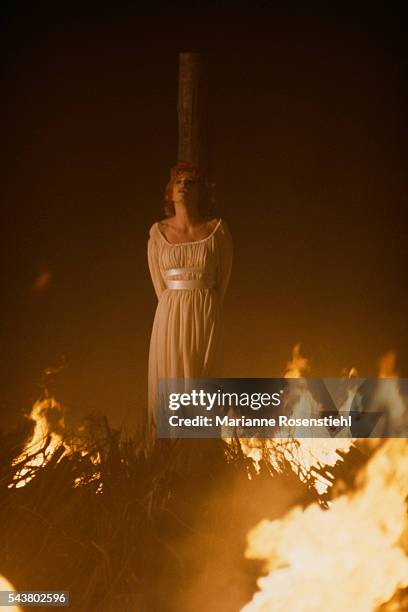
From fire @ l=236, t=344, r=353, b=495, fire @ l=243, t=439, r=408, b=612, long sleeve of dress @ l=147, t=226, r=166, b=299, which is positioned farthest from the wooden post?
fire @ l=243, t=439, r=408, b=612

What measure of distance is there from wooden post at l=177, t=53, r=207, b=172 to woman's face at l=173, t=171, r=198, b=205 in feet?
0.67

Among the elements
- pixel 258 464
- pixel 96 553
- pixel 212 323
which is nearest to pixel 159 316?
pixel 212 323

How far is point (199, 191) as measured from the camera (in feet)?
10.8

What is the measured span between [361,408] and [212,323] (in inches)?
24.3

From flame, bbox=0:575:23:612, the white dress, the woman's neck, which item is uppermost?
the woman's neck

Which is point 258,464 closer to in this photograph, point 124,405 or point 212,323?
point 212,323

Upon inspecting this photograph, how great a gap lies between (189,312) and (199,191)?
43 cm

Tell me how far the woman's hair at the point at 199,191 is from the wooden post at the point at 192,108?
0.11 m

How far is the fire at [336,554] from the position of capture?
250cm

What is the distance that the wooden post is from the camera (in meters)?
3.45

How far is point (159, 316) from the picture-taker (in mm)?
3230

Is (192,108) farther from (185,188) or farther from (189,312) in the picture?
(189,312)

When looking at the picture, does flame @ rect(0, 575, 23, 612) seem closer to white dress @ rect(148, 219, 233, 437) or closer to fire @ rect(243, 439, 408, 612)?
fire @ rect(243, 439, 408, 612)

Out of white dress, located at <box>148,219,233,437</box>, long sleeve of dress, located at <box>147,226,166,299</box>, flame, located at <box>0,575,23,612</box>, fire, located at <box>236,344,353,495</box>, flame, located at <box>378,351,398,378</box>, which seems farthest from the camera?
flame, located at <box>378,351,398,378</box>
